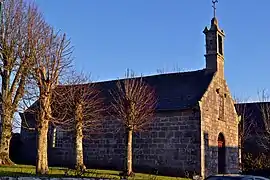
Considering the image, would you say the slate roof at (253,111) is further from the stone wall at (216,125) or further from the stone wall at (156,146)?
the stone wall at (156,146)

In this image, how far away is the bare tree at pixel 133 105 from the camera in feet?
77.5

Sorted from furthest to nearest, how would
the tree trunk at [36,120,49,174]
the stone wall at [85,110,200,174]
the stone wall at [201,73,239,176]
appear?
the stone wall at [201,73,239,176] → the stone wall at [85,110,200,174] → the tree trunk at [36,120,49,174]

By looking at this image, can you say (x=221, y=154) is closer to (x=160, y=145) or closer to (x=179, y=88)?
(x=160, y=145)

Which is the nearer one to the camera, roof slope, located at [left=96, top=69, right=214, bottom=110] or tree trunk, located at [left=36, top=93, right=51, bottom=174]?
tree trunk, located at [left=36, top=93, right=51, bottom=174]

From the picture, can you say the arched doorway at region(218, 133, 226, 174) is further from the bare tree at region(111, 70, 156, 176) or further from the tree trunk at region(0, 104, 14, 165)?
the tree trunk at region(0, 104, 14, 165)

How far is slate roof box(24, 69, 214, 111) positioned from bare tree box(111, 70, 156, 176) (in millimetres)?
589

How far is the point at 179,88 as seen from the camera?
28688 millimetres

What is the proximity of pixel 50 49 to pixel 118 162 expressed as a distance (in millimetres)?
10663

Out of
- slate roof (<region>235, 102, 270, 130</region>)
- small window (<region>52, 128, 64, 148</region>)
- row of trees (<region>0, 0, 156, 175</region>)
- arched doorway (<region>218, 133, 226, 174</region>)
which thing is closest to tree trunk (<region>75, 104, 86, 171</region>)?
row of trees (<region>0, 0, 156, 175</region>)

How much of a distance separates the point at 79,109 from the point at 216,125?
9.80m

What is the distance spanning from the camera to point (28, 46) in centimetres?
2316

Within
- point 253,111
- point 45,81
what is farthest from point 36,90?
point 253,111

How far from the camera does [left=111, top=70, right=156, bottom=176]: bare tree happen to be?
23.6 metres

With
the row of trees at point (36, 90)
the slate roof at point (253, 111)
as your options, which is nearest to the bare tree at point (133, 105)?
the row of trees at point (36, 90)
